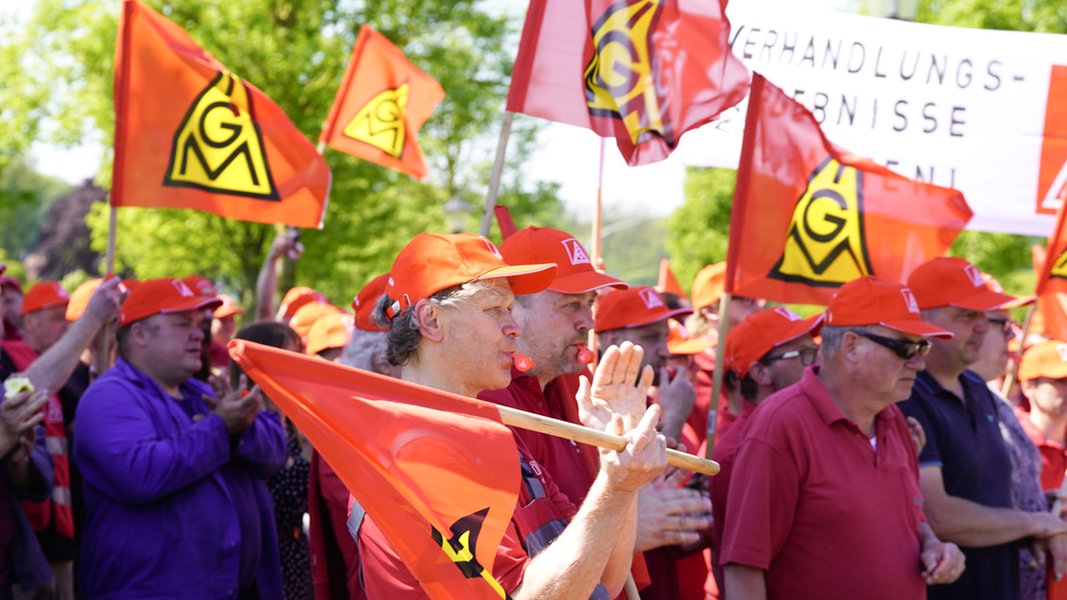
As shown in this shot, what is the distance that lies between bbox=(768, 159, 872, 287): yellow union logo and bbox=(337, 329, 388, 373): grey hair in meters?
1.89

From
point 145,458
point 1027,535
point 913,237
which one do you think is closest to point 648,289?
point 913,237

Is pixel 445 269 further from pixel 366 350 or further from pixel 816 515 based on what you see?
pixel 366 350

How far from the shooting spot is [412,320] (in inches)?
133

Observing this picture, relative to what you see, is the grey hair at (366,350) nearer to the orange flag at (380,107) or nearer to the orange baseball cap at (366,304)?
the orange baseball cap at (366,304)

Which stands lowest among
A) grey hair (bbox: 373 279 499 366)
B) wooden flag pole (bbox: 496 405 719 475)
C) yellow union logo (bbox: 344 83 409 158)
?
wooden flag pole (bbox: 496 405 719 475)

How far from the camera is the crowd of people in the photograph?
390 centimetres

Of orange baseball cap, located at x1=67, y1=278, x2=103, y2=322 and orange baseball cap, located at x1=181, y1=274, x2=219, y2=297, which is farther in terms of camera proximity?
orange baseball cap, located at x1=67, y1=278, x2=103, y2=322

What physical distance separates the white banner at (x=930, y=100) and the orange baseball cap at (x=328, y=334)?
6.66ft

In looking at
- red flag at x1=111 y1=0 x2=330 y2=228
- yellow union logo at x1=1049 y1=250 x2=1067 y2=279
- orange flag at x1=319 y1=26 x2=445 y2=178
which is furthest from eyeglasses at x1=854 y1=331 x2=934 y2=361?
orange flag at x1=319 y1=26 x2=445 y2=178

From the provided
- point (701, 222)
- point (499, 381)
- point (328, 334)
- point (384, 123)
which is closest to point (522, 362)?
point (499, 381)

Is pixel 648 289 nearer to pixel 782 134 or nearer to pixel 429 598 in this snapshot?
pixel 782 134

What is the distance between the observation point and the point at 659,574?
16.6 feet

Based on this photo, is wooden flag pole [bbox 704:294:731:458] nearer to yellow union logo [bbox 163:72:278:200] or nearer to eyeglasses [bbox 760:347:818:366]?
eyeglasses [bbox 760:347:818:366]

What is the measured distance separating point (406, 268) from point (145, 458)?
2.28 meters
